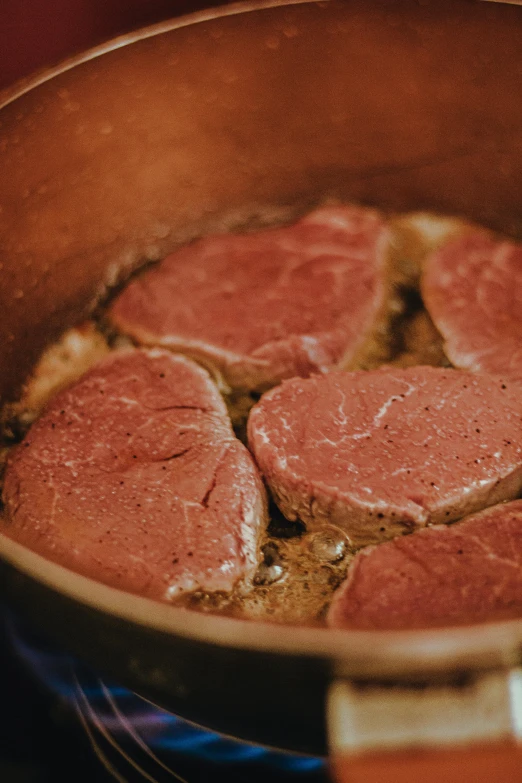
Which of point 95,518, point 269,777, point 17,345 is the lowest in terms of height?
point 269,777

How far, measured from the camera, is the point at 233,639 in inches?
30.2

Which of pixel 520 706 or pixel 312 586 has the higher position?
pixel 520 706

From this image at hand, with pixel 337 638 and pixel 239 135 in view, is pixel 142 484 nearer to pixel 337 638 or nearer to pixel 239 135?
pixel 337 638

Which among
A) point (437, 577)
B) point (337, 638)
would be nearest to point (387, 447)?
point (437, 577)

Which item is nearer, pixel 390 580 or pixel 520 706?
pixel 520 706

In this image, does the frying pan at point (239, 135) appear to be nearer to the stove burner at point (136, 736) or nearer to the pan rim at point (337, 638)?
the stove burner at point (136, 736)

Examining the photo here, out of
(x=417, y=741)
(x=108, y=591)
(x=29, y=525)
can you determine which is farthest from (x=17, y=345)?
(x=417, y=741)

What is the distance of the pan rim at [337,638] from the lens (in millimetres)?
738

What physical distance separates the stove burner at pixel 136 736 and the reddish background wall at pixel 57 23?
157 cm

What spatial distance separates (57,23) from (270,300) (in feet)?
3.50

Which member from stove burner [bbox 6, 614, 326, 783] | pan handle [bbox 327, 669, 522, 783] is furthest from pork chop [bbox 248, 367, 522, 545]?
pan handle [bbox 327, 669, 522, 783]

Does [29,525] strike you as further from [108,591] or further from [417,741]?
[417,741]

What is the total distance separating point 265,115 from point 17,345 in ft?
2.92

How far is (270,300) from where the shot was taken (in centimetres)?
176
